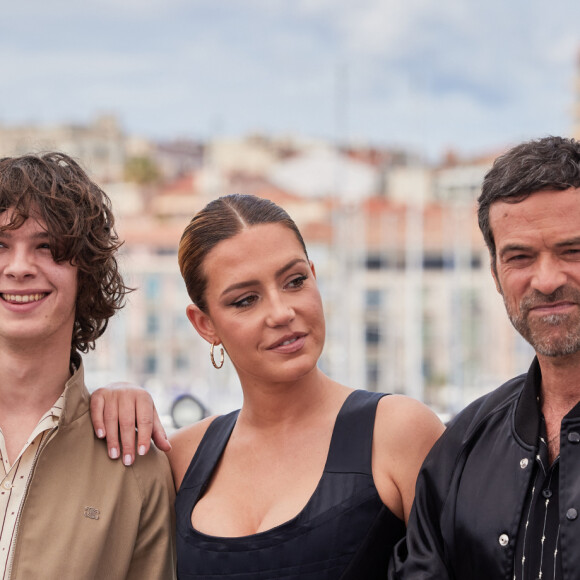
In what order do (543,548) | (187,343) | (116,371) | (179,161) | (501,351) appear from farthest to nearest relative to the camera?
(179,161)
(187,343)
(501,351)
(116,371)
(543,548)

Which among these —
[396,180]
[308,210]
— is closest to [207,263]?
[308,210]

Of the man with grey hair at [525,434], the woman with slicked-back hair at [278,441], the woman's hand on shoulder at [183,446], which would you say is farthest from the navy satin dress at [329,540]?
the woman's hand on shoulder at [183,446]

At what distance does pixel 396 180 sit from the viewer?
208 ft

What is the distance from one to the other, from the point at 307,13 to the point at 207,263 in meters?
87.7

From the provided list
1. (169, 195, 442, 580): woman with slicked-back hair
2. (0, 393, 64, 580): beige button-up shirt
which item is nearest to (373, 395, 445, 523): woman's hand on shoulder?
(169, 195, 442, 580): woman with slicked-back hair

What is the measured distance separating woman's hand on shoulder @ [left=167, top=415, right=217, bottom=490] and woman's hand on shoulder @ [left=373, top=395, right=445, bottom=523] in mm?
603

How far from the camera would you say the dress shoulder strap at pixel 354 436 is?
2648mm

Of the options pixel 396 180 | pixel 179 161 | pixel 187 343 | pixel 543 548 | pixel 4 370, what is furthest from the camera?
pixel 179 161

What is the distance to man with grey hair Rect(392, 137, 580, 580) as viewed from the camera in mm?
2219

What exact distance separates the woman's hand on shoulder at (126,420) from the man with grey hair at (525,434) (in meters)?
0.78

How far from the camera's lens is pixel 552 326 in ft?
7.45

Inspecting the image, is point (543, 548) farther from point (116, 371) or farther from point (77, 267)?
point (116, 371)

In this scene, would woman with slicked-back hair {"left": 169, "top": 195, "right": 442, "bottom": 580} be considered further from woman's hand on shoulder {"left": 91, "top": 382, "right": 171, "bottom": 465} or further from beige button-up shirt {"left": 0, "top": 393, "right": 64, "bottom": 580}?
beige button-up shirt {"left": 0, "top": 393, "right": 64, "bottom": 580}

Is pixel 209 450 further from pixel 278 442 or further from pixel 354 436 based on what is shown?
pixel 354 436
